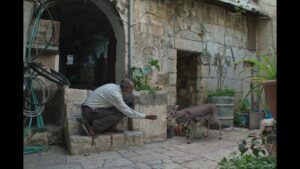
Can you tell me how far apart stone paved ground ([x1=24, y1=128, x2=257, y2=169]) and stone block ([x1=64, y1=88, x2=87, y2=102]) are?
0.89 meters

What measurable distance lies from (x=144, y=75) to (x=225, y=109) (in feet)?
7.68

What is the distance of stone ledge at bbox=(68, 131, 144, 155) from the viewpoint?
13.6 feet

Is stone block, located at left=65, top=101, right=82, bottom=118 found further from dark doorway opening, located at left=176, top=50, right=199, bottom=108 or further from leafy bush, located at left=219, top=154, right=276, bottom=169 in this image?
dark doorway opening, located at left=176, top=50, right=199, bottom=108

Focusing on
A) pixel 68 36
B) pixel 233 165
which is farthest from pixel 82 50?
pixel 233 165

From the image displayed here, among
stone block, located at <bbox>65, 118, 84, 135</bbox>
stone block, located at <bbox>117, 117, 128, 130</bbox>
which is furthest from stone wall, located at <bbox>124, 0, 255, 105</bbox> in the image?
stone block, located at <bbox>65, 118, 84, 135</bbox>

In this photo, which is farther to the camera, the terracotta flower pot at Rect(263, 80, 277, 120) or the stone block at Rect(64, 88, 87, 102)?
the stone block at Rect(64, 88, 87, 102)

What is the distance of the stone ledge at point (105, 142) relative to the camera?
4.13m

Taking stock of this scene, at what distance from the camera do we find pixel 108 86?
4.47 meters

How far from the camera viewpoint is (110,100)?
4.40 meters

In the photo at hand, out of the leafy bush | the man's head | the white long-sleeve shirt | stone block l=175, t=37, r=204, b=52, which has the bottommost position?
the leafy bush

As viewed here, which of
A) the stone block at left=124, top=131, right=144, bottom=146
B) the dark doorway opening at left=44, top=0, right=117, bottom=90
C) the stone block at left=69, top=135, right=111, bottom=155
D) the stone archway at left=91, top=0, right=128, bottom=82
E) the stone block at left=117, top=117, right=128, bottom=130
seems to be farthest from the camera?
the dark doorway opening at left=44, top=0, right=117, bottom=90

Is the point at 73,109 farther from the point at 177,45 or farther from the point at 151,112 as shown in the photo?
the point at 177,45
